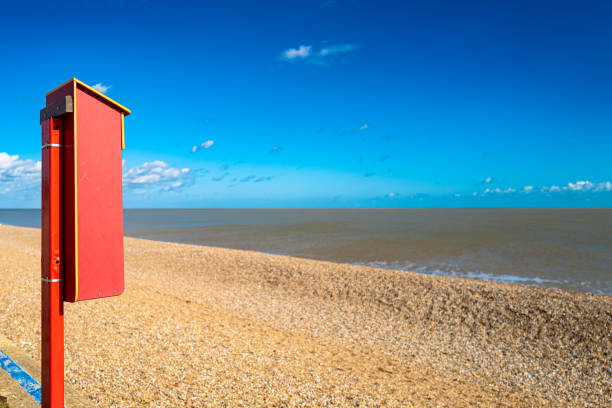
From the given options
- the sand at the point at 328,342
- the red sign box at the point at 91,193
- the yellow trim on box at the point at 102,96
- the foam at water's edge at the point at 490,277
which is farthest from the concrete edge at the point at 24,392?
the foam at water's edge at the point at 490,277

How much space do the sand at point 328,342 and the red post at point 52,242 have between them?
169cm

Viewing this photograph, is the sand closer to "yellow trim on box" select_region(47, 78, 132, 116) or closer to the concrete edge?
the concrete edge

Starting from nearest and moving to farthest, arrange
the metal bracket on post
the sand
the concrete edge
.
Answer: the metal bracket on post
the concrete edge
the sand

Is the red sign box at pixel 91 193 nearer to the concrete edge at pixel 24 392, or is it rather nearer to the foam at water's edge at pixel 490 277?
the concrete edge at pixel 24 392

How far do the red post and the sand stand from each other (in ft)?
5.55

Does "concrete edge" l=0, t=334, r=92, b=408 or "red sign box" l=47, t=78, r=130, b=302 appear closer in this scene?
"red sign box" l=47, t=78, r=130, b=302

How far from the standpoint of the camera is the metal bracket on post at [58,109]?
202 centimetres

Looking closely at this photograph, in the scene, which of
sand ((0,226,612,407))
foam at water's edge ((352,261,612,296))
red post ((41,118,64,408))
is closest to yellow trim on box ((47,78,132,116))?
red post ((41,118,64,408))

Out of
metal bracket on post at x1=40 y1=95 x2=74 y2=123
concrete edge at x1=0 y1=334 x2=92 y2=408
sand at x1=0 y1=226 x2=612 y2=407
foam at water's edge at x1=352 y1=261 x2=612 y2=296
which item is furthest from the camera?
foam at water's edge at x1=352 y1=261 x2=612 y2=296

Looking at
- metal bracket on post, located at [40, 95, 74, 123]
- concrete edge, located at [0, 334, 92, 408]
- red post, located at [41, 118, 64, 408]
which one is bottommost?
concrete edge, located at [0, 334, 92, 408]

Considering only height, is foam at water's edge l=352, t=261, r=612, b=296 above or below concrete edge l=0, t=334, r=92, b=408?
below

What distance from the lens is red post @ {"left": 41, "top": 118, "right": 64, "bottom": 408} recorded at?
6.81ft

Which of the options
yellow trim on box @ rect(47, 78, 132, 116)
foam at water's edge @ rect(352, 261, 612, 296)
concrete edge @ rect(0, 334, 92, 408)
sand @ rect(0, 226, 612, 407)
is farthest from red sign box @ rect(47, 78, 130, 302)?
foam at water's edge @ rect(352, 261, 612, 296)

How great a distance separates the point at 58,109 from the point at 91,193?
49 cm
